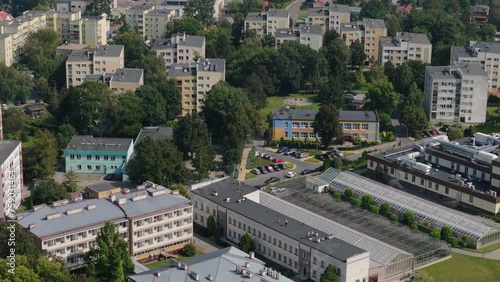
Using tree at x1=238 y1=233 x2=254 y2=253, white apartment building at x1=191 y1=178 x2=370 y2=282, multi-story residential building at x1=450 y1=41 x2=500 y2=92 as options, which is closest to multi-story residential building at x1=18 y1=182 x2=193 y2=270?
white apartment building at x1=191 y1=178 x2=370 y2=282

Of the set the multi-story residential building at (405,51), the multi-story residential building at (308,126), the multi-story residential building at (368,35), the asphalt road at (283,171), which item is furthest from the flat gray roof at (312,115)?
the multi-story residential building at (368,35)

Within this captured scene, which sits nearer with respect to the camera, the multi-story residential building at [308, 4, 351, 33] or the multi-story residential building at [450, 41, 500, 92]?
the multi-story residential building at [450, 41, 500, 92]

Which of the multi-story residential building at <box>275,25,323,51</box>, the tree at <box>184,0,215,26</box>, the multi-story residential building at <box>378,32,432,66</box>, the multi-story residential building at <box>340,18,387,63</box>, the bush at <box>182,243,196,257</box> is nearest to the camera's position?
the bush at <box>182,243,196,257</box>

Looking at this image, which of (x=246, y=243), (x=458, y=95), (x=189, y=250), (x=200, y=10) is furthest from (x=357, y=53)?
(x=189, y=250)

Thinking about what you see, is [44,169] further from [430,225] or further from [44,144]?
[430,225]

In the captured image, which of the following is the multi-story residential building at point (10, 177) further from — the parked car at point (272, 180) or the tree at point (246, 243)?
the parked car at point (272, 180)

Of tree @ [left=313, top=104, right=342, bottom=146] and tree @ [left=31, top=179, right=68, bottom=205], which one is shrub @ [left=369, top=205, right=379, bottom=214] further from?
tree @ [left=31, top=179, right=68, bottom=205]
